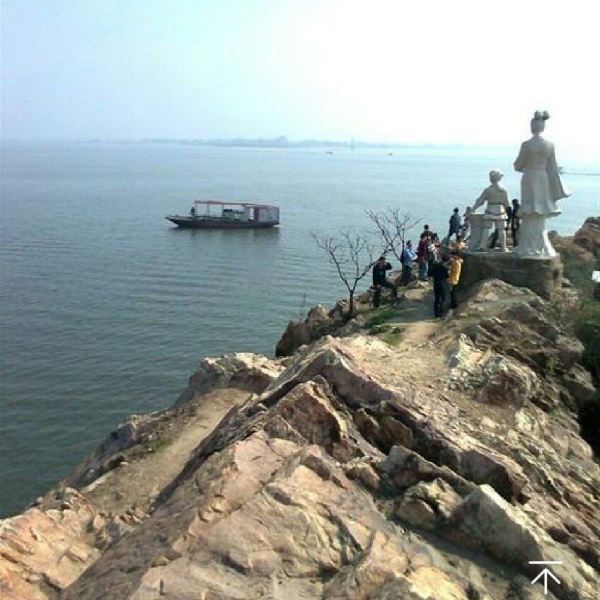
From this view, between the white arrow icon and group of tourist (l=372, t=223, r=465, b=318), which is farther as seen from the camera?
group of tourist (l=372, t=223, r=465, b=318)

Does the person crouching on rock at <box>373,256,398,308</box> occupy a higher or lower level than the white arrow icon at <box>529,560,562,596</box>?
higher

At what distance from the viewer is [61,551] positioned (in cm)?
807

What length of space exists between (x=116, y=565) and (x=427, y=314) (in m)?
12.3

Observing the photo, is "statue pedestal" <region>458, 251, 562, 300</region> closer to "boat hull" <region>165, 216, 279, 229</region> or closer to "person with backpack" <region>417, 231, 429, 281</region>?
"person with backpack" <region>417, 231, 429, 281</region>

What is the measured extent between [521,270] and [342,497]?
11916 mm

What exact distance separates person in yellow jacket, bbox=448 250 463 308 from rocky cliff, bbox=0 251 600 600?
4.48 meters

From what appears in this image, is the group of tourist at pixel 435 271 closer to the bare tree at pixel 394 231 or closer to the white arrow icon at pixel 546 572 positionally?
the bare tree at pixel 394 231

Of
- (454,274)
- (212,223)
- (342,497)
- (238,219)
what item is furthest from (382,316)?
(238,219)

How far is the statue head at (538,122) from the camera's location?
16562 mm

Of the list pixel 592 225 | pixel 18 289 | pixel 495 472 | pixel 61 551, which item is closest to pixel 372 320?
pixel 495 472

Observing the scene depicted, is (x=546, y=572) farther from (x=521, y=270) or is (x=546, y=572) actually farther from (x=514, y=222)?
(x=514, y=222)

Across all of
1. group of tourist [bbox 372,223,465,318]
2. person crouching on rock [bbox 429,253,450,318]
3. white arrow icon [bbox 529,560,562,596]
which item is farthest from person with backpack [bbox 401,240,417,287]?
white arrow icon [bbox 529,560,562,596]

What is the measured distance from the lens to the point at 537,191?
1744 cm

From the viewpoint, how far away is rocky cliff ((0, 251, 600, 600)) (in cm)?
614
